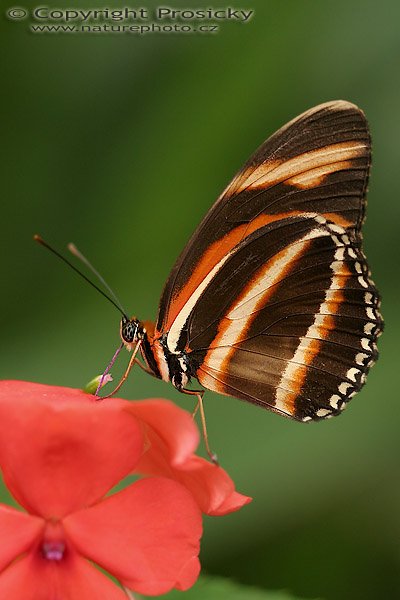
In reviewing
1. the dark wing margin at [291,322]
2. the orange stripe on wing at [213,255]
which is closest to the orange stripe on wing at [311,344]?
the dark wing margin at [291,322]

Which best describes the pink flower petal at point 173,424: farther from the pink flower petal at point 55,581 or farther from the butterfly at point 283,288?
the butterfly at point 283,288

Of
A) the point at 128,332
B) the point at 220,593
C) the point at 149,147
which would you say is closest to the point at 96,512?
the point at 220,593

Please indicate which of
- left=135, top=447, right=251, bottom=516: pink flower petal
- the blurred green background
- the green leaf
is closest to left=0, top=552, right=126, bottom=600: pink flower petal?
left=135, top=447, right=251, bottom=516: pink flower petal

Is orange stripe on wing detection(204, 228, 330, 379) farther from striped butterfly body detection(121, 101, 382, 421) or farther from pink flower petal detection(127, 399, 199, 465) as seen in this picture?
pink flower petal detection(127, 399, 199, 465)

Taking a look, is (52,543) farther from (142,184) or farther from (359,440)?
(142,184)

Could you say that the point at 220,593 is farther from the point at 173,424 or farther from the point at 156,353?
the point at 173,424

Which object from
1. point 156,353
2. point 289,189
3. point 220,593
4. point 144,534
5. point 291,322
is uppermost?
point 289,189
